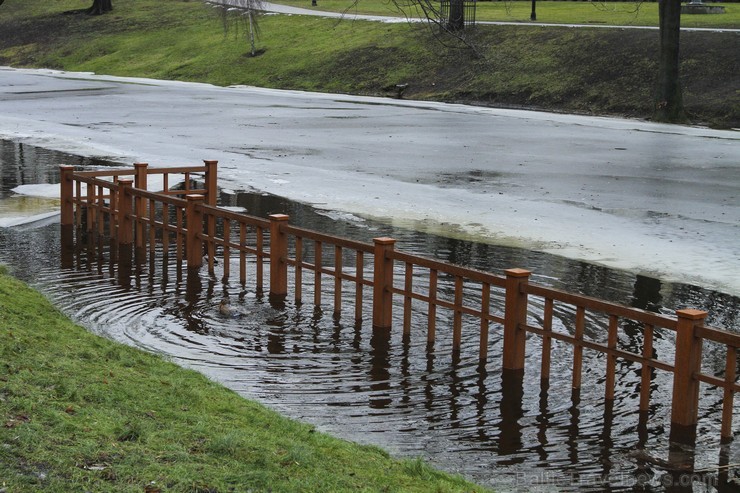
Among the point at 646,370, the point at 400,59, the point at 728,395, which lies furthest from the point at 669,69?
the point at 728,395

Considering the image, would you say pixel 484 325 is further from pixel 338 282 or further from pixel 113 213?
pixel 113 213

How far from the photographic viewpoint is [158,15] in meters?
74.4

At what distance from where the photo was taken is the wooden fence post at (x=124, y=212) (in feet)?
45.7

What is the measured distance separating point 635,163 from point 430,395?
54.4 feet

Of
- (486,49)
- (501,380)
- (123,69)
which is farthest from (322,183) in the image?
(123,69)

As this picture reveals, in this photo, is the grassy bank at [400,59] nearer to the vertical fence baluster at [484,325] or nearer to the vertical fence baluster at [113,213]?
the vertical fence baluster at [113,213]

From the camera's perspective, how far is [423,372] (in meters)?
9.09

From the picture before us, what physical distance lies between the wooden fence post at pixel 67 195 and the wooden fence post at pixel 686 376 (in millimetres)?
10319

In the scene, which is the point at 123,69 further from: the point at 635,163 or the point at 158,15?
the point at 635,163

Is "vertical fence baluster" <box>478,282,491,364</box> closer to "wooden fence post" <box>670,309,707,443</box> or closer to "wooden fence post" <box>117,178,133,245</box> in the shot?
"wooden fence post" <box>670,309,707,443</box>

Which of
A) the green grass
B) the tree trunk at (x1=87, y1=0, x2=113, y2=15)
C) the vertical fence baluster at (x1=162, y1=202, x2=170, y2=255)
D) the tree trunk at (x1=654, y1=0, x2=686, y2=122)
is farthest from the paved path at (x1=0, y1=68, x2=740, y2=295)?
the tree trunk at (x1=87, y1=0, x2=113, y2=15)

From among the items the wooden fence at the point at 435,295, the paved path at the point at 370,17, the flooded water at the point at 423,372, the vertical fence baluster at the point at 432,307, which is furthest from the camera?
the paved path at the point at 370,17

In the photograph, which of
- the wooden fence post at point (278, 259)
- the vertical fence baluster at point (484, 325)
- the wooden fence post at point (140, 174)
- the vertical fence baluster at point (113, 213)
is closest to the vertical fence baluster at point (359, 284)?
the wooden fence post at point (278, 259)

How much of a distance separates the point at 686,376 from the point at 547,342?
141cm
